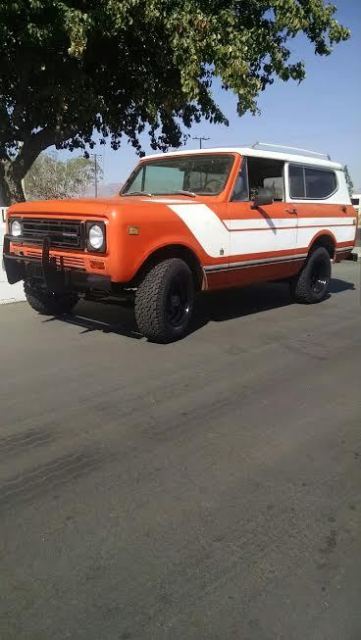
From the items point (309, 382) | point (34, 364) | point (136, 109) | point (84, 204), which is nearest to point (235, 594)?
point (309, 382)

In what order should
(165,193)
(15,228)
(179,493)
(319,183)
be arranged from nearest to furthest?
(179,493)
(15,228)
(165,193)
(319,183)

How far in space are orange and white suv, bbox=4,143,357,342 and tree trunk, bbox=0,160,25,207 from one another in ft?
18.7

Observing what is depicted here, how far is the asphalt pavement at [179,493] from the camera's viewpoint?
193 centimetres

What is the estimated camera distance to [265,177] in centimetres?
676

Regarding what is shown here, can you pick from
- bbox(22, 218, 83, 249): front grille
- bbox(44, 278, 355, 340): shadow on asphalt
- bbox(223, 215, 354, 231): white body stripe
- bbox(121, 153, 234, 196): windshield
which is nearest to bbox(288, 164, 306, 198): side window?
bbox(223, 215, 354, 231): white body stripe

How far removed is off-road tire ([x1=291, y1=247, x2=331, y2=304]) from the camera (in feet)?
24.8

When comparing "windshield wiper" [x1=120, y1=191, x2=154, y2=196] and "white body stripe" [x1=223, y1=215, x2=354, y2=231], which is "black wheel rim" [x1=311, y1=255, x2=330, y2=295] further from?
"windshield wiper" [x1=120, y1=191, x2=154, y2=196]

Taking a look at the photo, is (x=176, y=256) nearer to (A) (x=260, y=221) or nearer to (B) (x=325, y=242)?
(A) (x=260, y=221)

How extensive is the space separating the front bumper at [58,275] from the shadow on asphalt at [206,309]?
0.46 metres

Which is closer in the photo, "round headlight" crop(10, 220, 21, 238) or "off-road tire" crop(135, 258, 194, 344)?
"off-road tire" crop(135, 258, 194, 344)

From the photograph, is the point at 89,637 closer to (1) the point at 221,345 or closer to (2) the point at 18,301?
(1) the point at 221,345

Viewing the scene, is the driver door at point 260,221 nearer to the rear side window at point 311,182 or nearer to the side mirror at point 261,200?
the side mirror at point 261,200

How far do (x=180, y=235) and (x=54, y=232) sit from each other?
1232 millimetres

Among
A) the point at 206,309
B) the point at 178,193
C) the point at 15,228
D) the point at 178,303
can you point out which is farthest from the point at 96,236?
the point at 206,309
